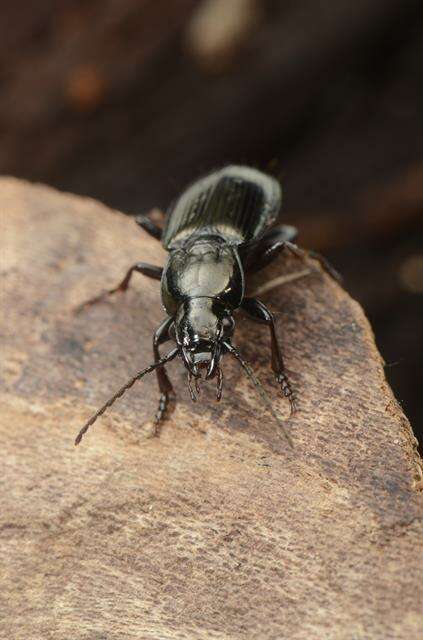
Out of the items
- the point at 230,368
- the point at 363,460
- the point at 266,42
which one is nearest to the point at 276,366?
the point at 230,368

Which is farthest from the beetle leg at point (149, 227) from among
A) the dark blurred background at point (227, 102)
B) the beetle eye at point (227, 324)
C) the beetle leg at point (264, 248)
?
the dark blurred background at point (227, 102)

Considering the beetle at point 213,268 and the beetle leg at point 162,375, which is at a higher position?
the beetle at point 213,268

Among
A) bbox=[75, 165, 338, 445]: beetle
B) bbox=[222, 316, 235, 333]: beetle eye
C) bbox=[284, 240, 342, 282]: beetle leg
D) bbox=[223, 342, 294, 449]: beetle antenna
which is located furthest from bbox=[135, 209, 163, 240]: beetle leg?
bbox=[223, 342, 294, 449]: beetle antenna

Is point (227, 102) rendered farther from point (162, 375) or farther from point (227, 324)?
point (162, 375)

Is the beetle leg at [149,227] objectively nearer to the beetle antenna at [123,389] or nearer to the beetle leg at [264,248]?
the beetle leg at [264,248]

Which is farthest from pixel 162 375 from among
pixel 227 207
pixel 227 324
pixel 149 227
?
pixel 227 207

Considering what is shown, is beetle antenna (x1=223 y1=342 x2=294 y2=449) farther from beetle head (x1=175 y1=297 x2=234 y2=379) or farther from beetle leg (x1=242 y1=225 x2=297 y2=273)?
beetle leg (x1=242 y1=225 x2=297 y2=273)

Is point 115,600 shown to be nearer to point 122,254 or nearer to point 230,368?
point 230,368
